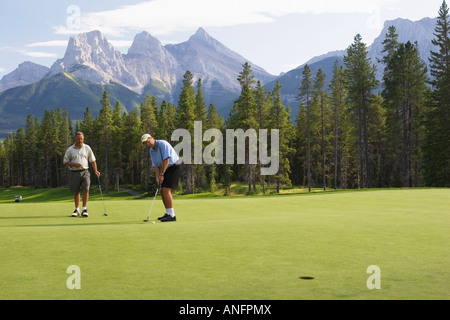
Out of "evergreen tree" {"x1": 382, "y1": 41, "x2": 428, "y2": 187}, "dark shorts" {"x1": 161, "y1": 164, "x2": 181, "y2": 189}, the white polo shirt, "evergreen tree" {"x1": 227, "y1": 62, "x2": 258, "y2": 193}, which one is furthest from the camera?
"evergreen tree" {"x1": 227, "y1": 62, "x2": 258, "y2": 193}

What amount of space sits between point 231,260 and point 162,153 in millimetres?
6945

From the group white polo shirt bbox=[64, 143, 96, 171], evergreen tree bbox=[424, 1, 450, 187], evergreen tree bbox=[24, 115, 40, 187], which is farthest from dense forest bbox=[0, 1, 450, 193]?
white polo shirt bbox=[64, 143, 96, 171]

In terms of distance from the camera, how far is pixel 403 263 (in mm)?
7027

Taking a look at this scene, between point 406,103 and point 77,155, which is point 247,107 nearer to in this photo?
point 406,103

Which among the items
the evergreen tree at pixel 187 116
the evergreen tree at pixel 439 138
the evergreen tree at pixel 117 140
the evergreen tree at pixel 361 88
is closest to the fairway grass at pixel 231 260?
the evergreen tree at pixel 439 138

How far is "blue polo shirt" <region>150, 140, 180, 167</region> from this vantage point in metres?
13.6

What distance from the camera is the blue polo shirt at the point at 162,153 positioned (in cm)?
1365

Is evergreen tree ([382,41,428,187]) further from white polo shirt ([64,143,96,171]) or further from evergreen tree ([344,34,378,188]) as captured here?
white polo shirt ([64,143,96,171])

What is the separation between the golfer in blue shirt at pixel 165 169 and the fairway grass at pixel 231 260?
66.2 inches

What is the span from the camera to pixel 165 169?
532 inches

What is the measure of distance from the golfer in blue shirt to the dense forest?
49377mm

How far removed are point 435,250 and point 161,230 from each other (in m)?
6.03

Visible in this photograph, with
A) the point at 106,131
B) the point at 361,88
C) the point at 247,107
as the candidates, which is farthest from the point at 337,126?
the point at 106,131

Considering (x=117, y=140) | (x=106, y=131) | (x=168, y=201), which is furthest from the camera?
(x=117, y=140)
